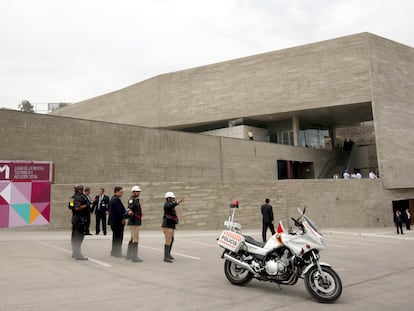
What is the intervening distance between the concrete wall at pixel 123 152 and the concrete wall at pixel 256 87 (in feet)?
19.1

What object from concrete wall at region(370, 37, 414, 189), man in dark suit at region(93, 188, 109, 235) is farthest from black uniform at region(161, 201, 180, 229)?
concrete wall at region(370, 37, 414, 189)

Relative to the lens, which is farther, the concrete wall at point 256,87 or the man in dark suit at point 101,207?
the concrete wall at point 256,87

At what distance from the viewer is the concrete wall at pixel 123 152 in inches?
723

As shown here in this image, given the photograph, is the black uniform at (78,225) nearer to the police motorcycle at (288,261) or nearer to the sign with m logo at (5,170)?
the police motorcycle at (288,261)

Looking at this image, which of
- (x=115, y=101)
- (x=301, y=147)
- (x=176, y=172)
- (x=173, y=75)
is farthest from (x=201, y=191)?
(x=115, y=101)

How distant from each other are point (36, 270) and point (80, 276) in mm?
1087

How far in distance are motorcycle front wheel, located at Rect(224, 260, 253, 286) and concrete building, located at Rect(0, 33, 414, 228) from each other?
10.3 metres

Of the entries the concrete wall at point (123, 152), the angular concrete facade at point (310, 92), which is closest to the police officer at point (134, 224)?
the concrete wall at point (123, 152)

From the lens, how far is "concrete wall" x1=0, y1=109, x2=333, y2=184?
18.4 metres

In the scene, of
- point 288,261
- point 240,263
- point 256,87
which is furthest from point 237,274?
point 256,87

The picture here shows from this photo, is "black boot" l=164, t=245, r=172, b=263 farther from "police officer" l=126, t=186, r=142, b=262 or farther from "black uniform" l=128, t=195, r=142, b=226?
"black uniform" l=128, t=195, r=142, b=226

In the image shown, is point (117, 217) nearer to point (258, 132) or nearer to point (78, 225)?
point (78, 225)

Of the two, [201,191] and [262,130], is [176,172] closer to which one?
[201,191]

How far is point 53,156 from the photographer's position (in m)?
19.0
